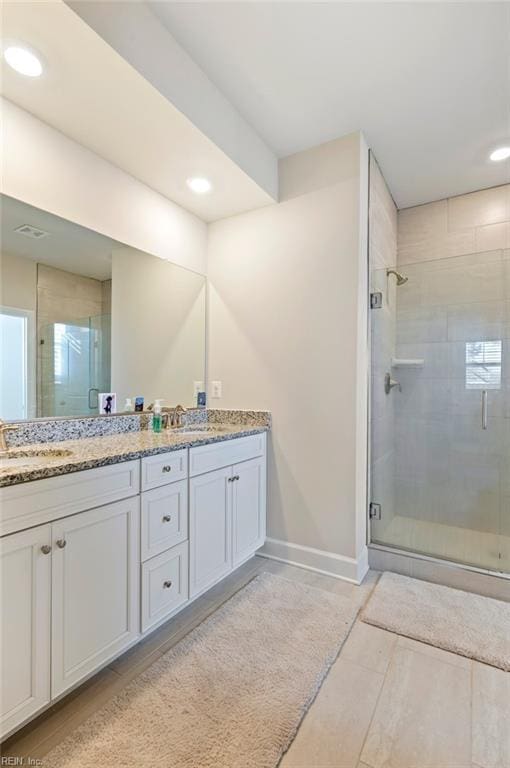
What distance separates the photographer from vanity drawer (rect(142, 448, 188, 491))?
1531 millimetres

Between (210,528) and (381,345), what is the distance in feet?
5.70

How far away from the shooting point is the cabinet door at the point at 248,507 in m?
2.12

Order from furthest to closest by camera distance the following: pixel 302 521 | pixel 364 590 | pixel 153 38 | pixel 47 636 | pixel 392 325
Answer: pixel 392 325 → pixel 302 521 → pixel 364 590 → pixel 153 38 → pixel 47 636

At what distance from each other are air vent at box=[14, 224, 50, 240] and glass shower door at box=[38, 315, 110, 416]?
0.43m

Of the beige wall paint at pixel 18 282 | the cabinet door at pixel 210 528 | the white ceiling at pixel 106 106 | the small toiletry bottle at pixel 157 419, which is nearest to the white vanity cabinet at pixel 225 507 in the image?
the cabinet door at pixel 210 528

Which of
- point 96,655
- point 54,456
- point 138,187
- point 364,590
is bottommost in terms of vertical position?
point 364,590

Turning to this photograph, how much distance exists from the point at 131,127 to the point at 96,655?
230 cm

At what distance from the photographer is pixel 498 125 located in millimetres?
2131

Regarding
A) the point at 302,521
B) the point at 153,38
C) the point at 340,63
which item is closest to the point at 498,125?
the point at 340,63

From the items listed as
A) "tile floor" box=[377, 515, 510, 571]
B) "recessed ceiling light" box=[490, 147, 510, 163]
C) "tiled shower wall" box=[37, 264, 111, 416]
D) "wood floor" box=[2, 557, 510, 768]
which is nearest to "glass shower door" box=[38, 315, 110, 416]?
"tiled shower wall" box=[37, 264, 111, 416]

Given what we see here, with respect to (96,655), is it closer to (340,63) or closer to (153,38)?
(153,38)

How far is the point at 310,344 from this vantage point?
2305 millimetres

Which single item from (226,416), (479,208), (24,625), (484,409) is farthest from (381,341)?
(24,625)

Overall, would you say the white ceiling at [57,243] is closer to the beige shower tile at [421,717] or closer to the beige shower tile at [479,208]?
the beige shower tile at [421,717]
